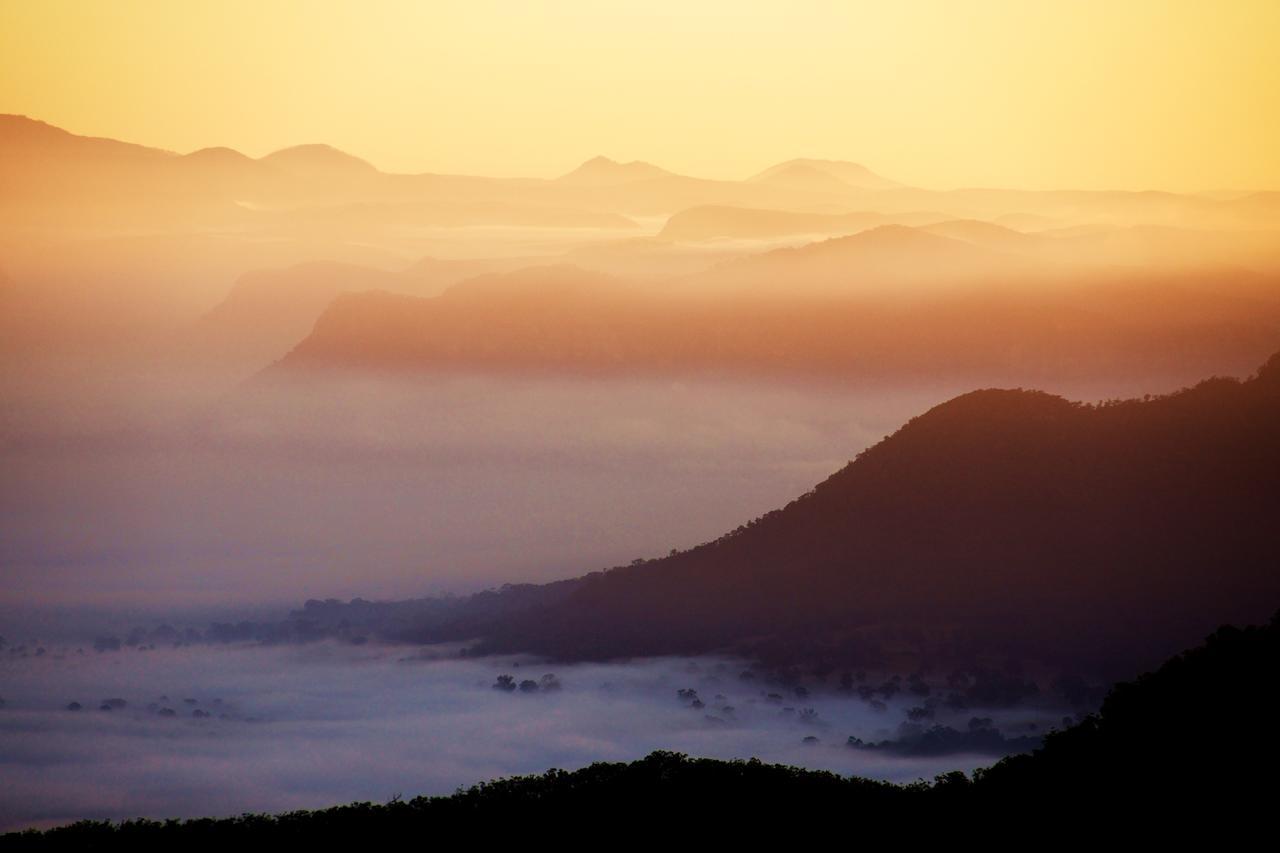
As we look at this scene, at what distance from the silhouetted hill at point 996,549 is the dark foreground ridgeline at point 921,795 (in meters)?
11.2

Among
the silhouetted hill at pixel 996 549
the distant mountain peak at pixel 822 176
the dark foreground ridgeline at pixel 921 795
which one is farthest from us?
the distant mountain peak at pixel 822 176

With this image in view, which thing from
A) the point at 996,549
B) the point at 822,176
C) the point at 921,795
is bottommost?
the point at 921,795

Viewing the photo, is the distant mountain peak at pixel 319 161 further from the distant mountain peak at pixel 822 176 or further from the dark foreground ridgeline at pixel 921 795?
the dark foreground ridgeline at pixel 921 795

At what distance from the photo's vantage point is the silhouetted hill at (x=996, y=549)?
3081 centimetres

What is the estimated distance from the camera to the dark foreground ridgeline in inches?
648

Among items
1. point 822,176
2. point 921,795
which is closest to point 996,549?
point 822,176

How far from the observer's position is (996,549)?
33219 mm

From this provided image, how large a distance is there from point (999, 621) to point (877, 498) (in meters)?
4.71

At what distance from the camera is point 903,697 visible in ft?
100

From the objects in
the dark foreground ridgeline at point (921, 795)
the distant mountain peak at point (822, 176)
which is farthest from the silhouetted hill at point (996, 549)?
the dark foreground ridgeline at point (921, 795)

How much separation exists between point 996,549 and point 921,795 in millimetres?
16256

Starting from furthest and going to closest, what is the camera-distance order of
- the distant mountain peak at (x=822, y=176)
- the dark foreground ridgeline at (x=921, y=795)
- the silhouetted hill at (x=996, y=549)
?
1. the distant mountain peak at (x=822, y=176)
2. the silhouetted hill at (x=996, y=549)
3. the dark foreground ridgeline at (x=921, y=795)

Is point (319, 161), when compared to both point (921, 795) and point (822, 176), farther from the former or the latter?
point (921, 795)

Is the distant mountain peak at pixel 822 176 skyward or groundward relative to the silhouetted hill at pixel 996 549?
skyward
